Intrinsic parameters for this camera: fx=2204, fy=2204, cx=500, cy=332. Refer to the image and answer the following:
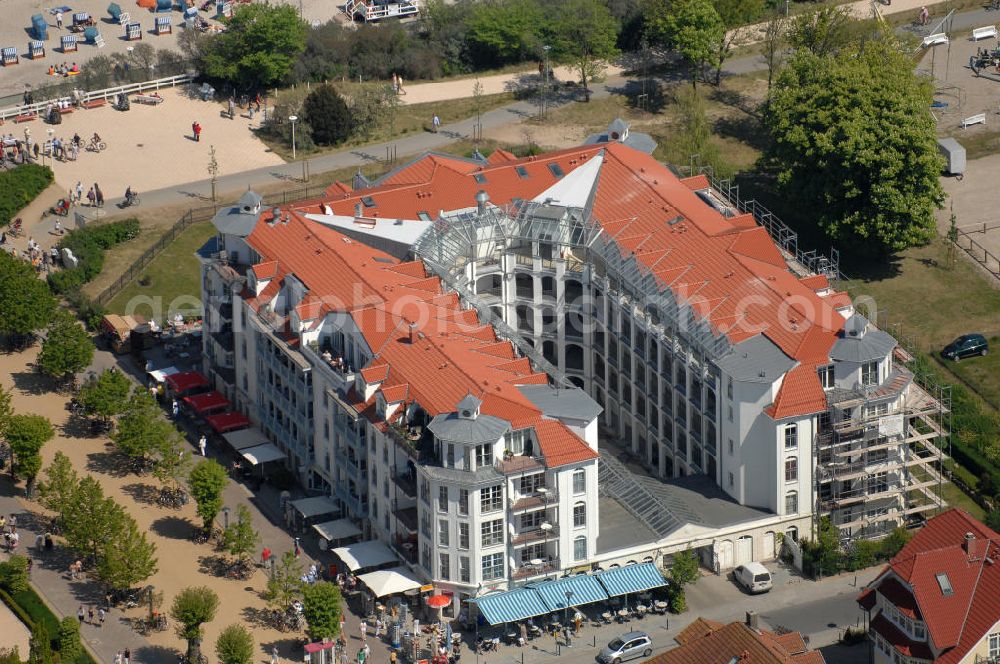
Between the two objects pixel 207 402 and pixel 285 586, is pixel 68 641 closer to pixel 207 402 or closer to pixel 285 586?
pixel 285 586

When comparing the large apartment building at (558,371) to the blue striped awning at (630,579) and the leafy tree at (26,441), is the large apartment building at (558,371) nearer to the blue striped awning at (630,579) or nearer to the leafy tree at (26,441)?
the blue striped awning at (630,579)

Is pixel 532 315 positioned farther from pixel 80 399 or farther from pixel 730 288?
pixel 80 399

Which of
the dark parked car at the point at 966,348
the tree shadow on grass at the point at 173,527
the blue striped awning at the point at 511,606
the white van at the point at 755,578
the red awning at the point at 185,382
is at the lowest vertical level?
the white van at the point at 755,578

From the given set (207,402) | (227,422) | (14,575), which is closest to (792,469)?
(227,422)

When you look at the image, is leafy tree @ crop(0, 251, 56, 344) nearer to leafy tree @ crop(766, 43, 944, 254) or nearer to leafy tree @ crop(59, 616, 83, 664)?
leafy tree @ crop(59, 616, 83, 664)

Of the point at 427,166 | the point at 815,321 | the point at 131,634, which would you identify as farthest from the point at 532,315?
the point at 131,634

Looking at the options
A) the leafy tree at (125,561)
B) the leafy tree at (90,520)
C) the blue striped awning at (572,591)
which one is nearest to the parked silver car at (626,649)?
the blue striped awning at (572,591)
